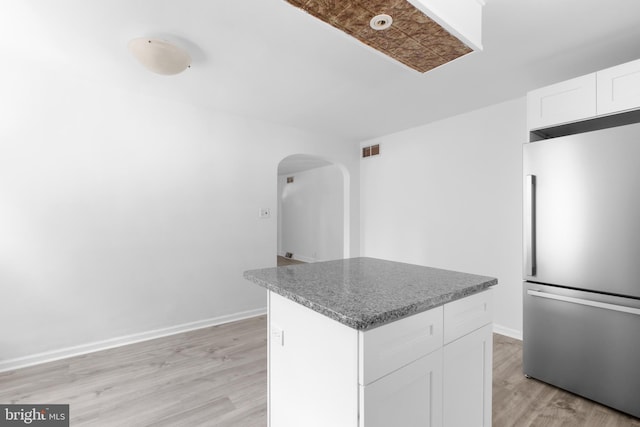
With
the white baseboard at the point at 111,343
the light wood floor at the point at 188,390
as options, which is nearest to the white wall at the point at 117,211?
the white baseboard at the point at 111,343

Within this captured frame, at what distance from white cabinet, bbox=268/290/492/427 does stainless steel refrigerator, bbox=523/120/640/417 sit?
101 centimetres

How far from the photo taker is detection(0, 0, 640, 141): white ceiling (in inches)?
67.2

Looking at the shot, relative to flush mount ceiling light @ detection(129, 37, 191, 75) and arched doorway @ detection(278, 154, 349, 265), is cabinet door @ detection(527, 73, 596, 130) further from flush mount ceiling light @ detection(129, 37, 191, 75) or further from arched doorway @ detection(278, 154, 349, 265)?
arched doorway @ detection(278, 154, 349, 265)

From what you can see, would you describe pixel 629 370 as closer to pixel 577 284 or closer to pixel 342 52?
pixel 577 284

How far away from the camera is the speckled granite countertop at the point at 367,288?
1.02 m

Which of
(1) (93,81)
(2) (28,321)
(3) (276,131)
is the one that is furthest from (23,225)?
(3) (276,131)

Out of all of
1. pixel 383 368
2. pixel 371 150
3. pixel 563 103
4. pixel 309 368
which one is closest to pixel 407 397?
pixel 383 368

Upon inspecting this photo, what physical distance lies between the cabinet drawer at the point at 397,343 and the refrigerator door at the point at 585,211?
1.45m

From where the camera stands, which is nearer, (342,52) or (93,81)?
(342,52)

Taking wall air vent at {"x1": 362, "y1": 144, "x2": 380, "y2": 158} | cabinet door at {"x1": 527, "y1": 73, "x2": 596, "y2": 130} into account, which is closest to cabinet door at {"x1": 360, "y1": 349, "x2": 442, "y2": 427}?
cabinet door at {"x1": 527, "y1": 73, "x2": 596, "y2": 130}

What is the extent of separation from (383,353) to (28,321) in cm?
305

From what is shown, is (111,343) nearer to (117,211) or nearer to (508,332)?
(117,211)

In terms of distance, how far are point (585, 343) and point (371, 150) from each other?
3422 millimetres

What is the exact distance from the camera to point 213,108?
3.29 metres
